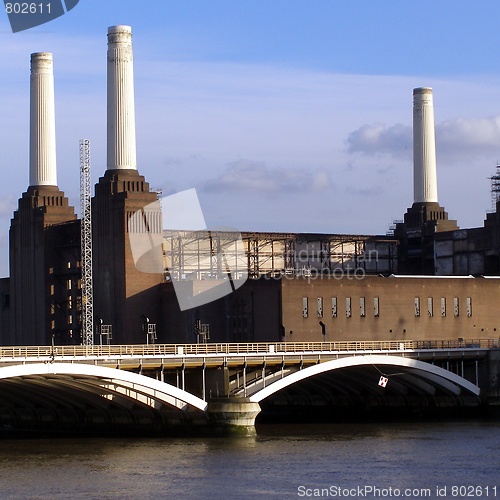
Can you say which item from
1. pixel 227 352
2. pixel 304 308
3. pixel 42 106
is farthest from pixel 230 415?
pixel 42 106

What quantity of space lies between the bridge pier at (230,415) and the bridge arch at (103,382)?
0.77 m

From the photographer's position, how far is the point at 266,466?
222 ft

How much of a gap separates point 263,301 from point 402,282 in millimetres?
11415

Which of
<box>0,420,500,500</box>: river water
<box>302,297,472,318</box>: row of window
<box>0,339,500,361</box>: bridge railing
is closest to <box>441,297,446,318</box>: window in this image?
<box>302,297,472,318</box>: row of window

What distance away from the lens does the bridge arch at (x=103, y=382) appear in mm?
73500

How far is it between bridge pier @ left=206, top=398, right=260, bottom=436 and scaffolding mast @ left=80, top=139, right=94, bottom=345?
29782mm

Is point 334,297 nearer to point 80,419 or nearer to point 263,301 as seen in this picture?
point 263,301

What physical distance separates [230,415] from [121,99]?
36570mm

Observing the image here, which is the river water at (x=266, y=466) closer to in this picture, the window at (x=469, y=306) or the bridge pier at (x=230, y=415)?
the bridge pier at (x=230, y=415)

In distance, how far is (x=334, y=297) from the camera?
10581 cm

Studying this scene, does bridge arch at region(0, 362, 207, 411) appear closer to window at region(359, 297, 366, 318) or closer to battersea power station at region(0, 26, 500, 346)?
battersea power station at region(0, 26, 500, 346)

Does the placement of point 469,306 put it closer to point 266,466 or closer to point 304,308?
point 304,308

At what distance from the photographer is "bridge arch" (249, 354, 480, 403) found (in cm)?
8444

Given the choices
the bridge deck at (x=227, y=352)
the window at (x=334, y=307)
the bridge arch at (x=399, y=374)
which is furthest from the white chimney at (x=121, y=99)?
the bridge arch at (x=399, y=374)
